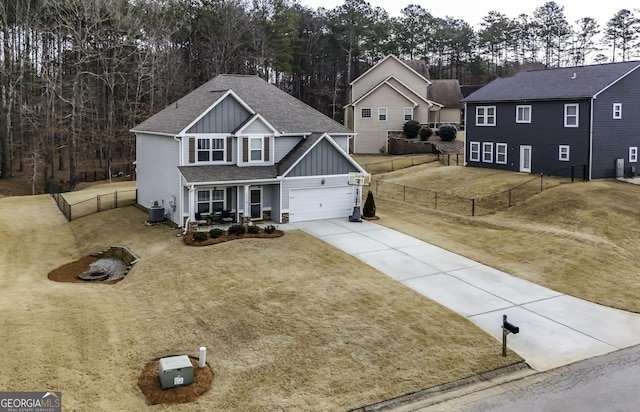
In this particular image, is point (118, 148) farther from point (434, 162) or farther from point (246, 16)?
point (434, 162)

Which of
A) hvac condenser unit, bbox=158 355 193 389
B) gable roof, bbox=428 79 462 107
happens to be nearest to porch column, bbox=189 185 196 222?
hvac condenser unit, bbox=158 355 193 389

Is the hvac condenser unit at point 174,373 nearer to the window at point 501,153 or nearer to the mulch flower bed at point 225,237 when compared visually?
the mulch flower bed at point 225,237

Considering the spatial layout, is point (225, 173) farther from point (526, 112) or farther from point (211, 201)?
point (526, 112)

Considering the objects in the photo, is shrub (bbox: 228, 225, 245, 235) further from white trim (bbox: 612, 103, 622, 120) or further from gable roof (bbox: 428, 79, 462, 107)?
gable roof (bbox: 428, 79, 462, 107)

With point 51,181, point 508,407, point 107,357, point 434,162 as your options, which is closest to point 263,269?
point 107,357

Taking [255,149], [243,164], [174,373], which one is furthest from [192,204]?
[174,373]
